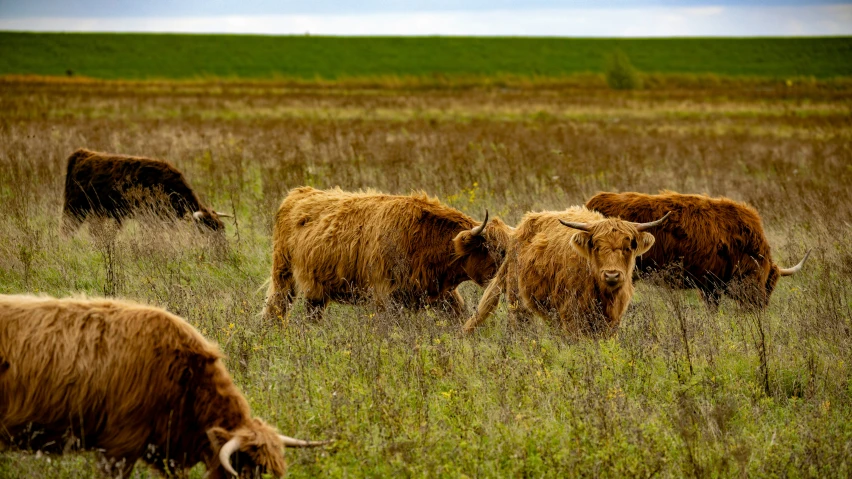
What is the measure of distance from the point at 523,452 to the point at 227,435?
1640 mm

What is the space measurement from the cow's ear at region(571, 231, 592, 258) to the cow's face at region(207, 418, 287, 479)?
350 centimetres

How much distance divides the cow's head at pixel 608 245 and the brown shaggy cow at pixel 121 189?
16.8 feet

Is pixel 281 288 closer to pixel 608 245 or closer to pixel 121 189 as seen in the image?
pixel 608 245

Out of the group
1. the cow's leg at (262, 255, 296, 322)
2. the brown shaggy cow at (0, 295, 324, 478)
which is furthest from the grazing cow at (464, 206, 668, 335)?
the brown shaggy cow at (0, 295, 324, 478)

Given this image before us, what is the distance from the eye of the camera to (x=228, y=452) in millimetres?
3516

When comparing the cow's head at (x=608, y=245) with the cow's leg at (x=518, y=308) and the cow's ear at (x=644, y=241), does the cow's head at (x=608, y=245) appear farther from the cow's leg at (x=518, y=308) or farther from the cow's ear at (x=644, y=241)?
the cow's leg at (x=518, y=308)

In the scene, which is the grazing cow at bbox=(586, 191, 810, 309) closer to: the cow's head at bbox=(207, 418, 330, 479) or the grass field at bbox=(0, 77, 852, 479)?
the grass field at bbox=(0, 77, 852, 479)

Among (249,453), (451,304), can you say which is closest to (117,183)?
(451,304)

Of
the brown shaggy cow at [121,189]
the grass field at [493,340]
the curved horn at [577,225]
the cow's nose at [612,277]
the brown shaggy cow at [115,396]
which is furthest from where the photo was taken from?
the brown shaggy cow at [121,189]

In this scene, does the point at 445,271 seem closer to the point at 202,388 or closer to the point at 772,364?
the point at 772,364

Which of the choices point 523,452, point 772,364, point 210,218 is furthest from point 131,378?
point 210,218

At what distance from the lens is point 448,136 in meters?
19.2

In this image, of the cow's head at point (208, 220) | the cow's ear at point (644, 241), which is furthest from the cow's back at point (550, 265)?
the cow's head at point (208, 220)

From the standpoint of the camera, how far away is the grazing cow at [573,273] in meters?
6.42
